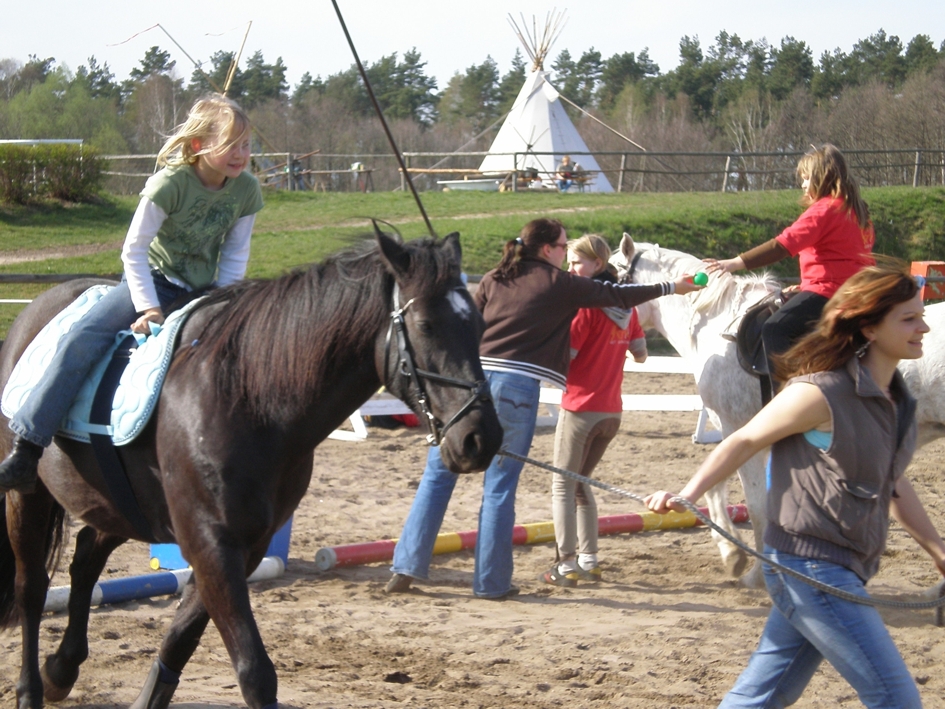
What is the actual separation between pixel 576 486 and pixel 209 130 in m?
3.11

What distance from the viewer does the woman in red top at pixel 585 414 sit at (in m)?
5.61

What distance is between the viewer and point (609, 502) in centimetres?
756

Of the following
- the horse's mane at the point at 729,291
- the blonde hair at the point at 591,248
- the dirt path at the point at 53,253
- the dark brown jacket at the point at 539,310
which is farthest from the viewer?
the dirt path at the point at 53,253

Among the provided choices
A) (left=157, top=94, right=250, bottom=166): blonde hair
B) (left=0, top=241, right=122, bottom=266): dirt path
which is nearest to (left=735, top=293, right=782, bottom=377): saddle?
(left=157, top=94, right=250, bottom=166): blonde hair

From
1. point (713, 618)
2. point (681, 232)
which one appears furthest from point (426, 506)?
point (681, 232)

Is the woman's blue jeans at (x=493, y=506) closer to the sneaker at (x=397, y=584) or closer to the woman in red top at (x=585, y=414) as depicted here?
the sneaker at (x=397, y=584)

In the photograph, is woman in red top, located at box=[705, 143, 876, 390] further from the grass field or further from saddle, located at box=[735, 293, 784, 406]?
the grass field

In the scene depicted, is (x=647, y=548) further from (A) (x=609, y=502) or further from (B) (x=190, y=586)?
(B) (x=190, y=586)

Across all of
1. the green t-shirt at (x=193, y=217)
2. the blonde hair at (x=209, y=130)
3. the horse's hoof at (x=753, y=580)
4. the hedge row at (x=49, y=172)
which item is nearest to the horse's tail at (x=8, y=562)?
the green t-shirt at (x=193, y=217)

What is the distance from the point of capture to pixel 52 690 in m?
3.79

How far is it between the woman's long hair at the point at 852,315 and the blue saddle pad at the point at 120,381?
2.09m

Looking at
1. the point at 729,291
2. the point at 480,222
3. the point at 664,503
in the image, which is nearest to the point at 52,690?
the point at 664,503

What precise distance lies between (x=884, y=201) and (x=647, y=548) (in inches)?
873

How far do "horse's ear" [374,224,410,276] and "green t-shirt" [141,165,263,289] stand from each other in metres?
0.99
